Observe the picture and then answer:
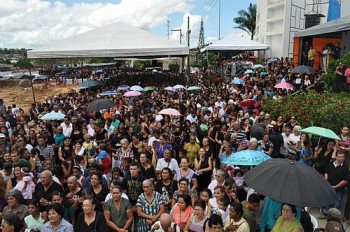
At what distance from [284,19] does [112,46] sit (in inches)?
741

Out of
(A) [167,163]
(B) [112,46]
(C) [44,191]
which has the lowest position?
(C) [44,191]

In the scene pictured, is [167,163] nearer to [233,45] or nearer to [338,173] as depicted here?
[338,173]

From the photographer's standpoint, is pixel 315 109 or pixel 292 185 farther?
pixel 315 109

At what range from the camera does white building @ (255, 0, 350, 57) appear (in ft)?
84.9

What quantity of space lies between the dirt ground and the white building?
17.9 m

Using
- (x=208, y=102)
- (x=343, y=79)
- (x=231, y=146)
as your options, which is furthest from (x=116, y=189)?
(x=343, y=79)

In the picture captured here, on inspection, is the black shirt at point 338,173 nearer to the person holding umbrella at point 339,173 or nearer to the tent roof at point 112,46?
the person holding umbrella at point 339,173

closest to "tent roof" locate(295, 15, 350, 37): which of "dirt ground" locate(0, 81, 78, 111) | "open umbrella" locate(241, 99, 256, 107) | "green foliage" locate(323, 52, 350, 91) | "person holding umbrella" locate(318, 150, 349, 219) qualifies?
"green foliage" locate(323, 52, 350, 91)

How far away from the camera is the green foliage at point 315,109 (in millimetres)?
8680

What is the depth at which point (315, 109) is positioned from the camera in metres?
9.68

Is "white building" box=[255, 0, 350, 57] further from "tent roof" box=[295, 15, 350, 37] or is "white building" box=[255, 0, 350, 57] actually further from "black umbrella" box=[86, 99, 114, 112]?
"black umbrella" box=[86, 99, 114, 112]

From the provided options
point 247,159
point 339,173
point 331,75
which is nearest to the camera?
point 247,159

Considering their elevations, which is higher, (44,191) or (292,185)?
(292,185)

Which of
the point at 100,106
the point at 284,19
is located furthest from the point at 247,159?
the point at 284,19
